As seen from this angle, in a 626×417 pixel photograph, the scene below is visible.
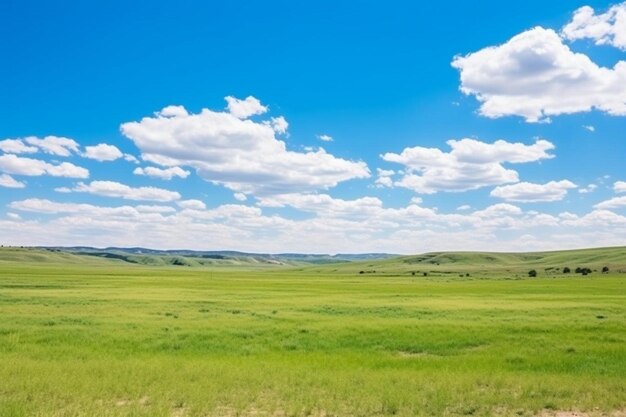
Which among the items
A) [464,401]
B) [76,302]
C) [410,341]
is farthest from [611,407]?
[76,302]

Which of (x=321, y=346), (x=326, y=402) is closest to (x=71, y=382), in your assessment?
(x=326, y=402)

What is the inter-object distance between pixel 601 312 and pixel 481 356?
64.9ft

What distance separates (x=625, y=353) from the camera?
24391mm

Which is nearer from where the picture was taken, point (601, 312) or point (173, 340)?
point (173, 340)

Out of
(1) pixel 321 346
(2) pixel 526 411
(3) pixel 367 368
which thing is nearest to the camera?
(2) pixel 526 411

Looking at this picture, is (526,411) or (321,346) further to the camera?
(321,346)

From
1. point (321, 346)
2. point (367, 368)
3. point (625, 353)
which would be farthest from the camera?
point (321, 346)

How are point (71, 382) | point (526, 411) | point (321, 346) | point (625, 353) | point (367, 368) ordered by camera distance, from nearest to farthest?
point (526, 411) → point (71, 382) → point (367, 368) → point (625, 353) → point (321, 346)

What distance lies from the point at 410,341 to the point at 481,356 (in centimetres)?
429

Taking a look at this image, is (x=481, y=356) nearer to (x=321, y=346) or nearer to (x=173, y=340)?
(x=321, y=346)

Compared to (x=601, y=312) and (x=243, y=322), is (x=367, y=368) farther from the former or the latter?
(x=601, y=312)

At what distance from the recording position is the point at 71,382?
682 inches

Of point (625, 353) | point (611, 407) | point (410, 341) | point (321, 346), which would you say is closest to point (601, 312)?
point (625, 353)

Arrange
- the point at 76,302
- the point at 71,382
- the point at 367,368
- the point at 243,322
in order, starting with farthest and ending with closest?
the point at 76,302 → the point at 243,322 → the point at 367,368 → the point at 71,382
